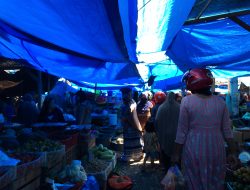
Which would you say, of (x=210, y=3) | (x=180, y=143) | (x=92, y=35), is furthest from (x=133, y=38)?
(x=180, y=143)

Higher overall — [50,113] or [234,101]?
[234,101]

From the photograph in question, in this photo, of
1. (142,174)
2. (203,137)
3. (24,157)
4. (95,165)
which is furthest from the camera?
(142,174)

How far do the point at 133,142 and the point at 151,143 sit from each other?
113cm

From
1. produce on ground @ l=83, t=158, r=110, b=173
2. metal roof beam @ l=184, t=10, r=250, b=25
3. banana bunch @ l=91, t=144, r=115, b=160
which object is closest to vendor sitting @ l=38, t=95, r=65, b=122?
banana bunch @ l=91, t=144, r=115, b=160

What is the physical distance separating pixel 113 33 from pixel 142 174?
4747 millimetres

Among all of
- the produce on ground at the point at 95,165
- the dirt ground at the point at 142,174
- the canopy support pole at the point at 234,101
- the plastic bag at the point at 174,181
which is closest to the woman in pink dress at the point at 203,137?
the plastic bag at the point at 174,181

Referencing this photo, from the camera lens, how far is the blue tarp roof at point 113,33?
306 cm

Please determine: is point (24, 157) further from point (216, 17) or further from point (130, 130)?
point (130, 130)

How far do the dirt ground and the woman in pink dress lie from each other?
10.6ft

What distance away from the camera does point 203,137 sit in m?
3.44

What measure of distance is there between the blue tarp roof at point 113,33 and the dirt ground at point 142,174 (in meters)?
2.54

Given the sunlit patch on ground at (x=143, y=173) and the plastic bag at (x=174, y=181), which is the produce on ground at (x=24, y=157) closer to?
the plastic bag at (x=174, y=181)

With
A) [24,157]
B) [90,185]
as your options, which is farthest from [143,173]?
[24,157]

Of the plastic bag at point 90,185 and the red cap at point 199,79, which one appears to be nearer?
the red cap at point 199,79
